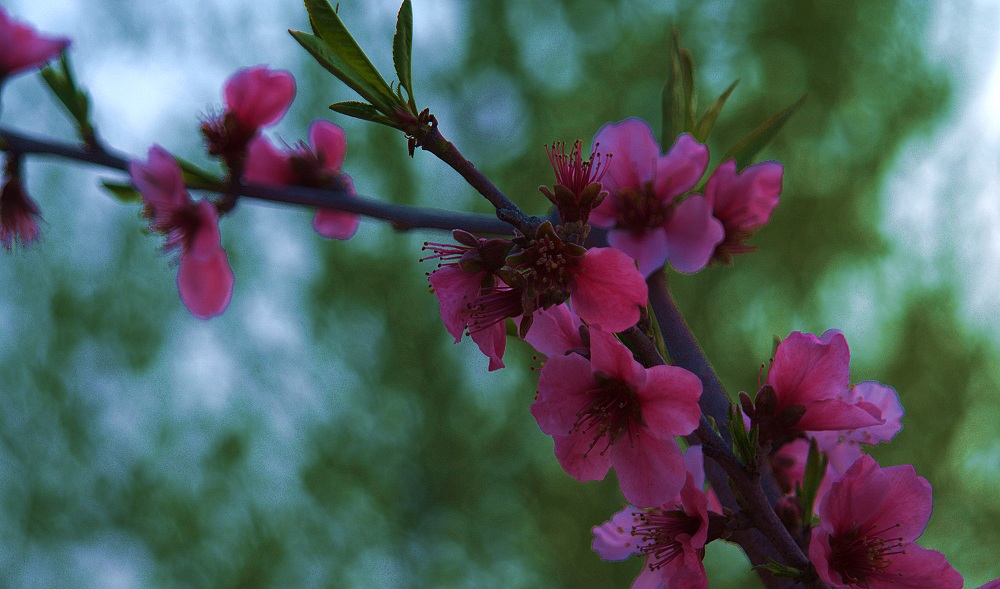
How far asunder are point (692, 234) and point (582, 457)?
252mm

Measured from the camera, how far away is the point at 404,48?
0.55 metres

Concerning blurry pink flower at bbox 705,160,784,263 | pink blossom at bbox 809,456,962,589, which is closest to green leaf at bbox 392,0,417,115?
blurry pink flower at bbox 705,160,784,263

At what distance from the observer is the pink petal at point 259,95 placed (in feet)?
2.60

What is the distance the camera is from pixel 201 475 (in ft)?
14.5

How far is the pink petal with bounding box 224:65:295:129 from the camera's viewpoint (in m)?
0.79

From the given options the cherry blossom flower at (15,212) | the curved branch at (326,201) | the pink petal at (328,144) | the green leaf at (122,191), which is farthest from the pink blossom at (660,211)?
the cherry blossom flower at (15,212)

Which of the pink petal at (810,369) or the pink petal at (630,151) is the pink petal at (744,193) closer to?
the pink petal at (630,151)

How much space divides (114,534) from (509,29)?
13.2 ft

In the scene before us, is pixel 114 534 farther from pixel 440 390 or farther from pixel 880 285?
pixel 880 285

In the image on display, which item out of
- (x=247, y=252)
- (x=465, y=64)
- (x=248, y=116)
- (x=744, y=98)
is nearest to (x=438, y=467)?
(x=247, y=252)

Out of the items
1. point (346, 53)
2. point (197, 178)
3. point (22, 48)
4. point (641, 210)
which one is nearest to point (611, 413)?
point (641, 210)

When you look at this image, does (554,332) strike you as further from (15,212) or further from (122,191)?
(15,212)

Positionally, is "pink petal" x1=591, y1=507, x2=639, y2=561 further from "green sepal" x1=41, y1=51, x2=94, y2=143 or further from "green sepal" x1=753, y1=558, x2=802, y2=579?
"green sepal" x1=41, y1=51, x2=94, y2=143

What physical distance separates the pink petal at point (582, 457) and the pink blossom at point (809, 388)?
129mm
